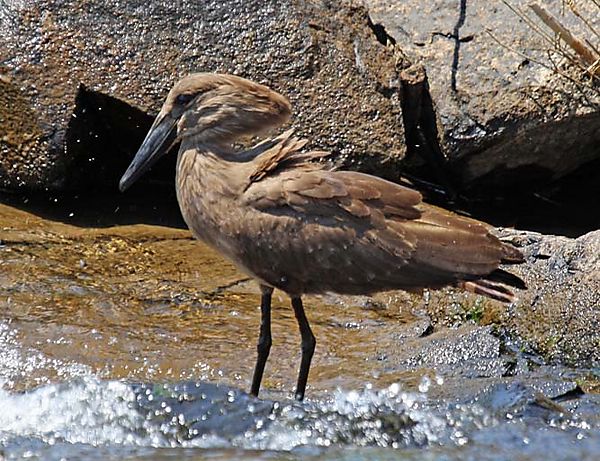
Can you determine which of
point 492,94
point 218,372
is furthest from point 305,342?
point 492,94

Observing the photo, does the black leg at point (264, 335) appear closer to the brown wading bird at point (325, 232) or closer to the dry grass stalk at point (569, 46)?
the brown wading bird at point (325, 232)

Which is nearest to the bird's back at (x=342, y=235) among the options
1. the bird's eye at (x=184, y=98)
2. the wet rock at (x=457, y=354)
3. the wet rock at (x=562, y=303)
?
the bird's eye at (x=184, y=98)

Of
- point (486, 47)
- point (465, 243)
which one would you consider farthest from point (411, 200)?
point (486, 47)

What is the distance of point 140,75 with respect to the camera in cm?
889

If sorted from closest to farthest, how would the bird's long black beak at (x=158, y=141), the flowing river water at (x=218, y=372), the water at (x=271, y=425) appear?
the water at (x=271, y=425) → the flowing river water at (x=218, y=372) → the bird's long black beak at (x=158, y=141)

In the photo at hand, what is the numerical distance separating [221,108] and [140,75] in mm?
2062

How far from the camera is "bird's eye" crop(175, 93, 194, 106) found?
23.0ft

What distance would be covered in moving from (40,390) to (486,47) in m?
4.57

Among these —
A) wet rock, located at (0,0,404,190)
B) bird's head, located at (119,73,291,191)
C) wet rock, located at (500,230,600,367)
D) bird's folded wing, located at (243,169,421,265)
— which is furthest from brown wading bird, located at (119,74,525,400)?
wet rock, located at (0,0,404,190)

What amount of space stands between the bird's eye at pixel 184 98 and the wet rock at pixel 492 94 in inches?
107

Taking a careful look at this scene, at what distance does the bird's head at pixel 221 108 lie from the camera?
696cm

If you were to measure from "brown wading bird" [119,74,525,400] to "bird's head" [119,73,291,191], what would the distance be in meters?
0.20

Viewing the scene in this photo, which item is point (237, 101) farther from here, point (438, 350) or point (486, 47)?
point (486, 47)

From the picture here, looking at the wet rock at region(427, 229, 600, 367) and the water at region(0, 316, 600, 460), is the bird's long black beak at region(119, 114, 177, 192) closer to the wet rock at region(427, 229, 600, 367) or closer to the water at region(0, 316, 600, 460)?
the water at region(0, 316, 600, 460)
